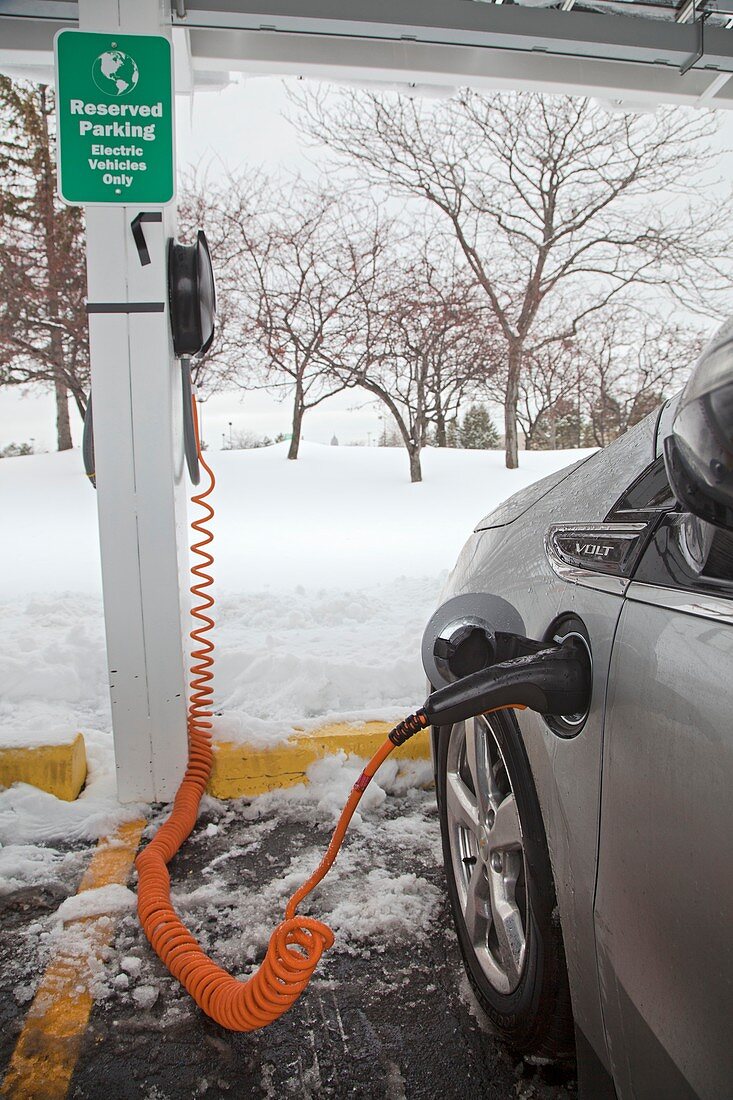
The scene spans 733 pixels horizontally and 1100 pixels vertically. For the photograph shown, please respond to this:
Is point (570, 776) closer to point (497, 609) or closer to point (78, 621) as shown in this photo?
point (497, 609)

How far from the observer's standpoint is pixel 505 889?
161cm

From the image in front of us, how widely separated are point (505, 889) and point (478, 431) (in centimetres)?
1141

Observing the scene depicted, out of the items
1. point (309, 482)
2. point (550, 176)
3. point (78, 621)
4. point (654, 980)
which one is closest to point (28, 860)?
point (654, 980)

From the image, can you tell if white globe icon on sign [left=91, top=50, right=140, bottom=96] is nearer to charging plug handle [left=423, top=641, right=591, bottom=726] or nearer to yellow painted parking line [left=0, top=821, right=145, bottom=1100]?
charging plug handle [left=423, top=641, right=591, bottom=726]

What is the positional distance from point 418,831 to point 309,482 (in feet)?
32.4

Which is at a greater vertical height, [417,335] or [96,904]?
[417,335]

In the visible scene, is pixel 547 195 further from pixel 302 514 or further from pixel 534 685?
pixel 534 685

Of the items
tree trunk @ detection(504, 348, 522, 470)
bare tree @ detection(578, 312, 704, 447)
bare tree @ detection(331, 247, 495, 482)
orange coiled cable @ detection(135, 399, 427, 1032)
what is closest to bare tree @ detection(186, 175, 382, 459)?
bare tree @ detection(331, 247, 495, 482)

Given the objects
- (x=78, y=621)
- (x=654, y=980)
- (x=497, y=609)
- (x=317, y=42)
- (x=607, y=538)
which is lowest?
(x=78, y=621)

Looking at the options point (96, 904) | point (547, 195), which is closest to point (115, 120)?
point (96, 904)

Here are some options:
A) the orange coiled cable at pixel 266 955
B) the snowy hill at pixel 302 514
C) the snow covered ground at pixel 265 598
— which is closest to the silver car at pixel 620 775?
the orange coiled cable at pixel 266 955

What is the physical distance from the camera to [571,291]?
39.5 ft

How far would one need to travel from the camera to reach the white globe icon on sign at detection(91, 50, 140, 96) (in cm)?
253

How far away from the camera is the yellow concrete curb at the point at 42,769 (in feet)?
9.22
